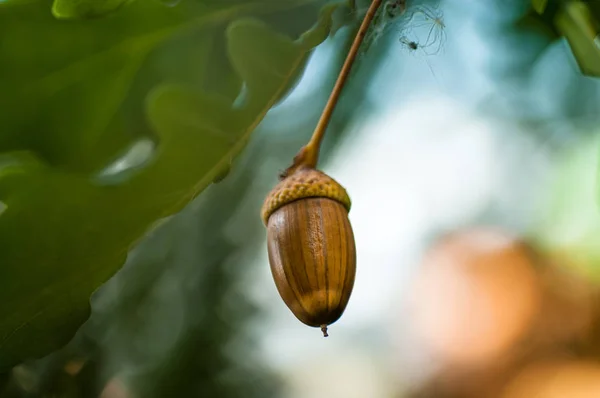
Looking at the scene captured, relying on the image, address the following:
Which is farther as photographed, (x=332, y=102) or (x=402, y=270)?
(x=402, y=270)

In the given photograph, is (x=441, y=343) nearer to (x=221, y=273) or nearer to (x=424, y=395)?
(x=424, y=395)

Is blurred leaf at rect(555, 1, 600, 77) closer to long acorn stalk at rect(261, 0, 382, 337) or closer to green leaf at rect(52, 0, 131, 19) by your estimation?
long acorn stalk at rect(261, 0, 382, 337)

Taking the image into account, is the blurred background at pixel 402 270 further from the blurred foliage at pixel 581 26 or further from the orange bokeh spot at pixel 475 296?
the blurred foliage at pixel 581 26

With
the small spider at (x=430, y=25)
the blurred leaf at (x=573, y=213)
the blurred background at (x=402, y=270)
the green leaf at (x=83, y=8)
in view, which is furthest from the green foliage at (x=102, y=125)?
the blurred leaf at (x=573, y=213)

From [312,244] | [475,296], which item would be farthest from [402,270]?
[312,244]

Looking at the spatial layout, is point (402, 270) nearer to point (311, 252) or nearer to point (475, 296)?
point (475, 296)

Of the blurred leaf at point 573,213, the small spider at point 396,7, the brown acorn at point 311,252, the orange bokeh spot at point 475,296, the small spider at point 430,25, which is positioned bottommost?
the orange bokeh spot at point 475,296

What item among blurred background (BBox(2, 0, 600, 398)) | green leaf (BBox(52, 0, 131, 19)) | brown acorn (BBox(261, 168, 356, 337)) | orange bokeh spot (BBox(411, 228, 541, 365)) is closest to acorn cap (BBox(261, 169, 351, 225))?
brown acorn (BBox(261, 168, 356, 337))

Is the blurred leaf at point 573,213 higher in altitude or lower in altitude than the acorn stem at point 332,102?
lower
